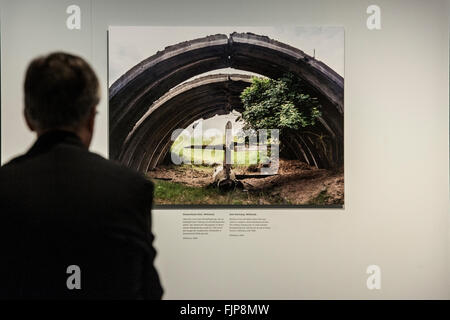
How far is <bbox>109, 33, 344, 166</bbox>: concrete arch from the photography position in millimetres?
2291

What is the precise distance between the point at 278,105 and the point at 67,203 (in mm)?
1408

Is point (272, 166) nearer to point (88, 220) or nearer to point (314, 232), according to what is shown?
point (314, 232)

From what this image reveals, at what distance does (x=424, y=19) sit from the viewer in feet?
7.69

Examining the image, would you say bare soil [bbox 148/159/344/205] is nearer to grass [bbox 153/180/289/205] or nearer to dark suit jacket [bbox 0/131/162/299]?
grass [bbox 153/180/289/205]

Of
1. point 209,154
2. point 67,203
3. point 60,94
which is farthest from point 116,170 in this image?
point 209,154

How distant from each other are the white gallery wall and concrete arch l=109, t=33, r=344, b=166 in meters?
0.07


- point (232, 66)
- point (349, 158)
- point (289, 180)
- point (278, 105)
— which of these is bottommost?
point (289, 180)

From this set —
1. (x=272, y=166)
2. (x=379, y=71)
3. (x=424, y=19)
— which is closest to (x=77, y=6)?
(x=272, y=166)

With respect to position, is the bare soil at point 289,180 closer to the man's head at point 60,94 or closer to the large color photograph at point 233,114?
the large color photograph at point 233,114

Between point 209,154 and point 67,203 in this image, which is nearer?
point 67,203

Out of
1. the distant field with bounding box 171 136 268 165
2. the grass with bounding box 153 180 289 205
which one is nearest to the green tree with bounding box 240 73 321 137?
the distant field with bounding box 171 136 268 165

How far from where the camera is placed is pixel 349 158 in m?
2.31

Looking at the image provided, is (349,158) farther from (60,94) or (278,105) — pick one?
(60,94)
